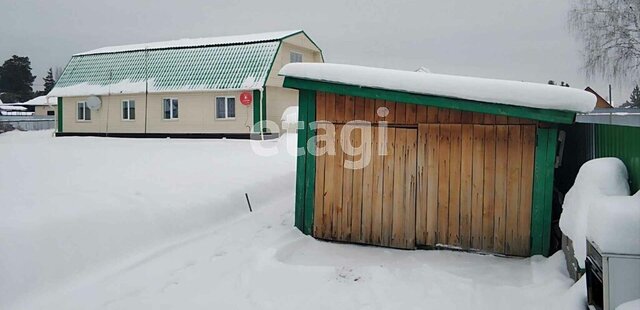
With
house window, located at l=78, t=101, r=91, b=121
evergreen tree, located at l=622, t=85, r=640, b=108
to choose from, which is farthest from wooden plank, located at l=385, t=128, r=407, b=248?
evergreen tree, located at l=622, t=85, r=640, b=108

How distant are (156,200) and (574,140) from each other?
19.7ft

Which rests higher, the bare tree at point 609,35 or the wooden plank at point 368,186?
the bare tree at point 609,35

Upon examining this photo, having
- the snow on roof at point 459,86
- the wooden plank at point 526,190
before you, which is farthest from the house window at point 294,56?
the wooden plank at point 526,190

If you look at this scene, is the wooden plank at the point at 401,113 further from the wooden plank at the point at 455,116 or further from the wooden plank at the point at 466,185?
the wooden plank at the point at 466,185

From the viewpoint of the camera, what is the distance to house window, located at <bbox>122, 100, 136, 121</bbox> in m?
21.9

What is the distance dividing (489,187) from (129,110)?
2010 cm

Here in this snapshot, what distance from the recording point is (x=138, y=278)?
4.72 meters

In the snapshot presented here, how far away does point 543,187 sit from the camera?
17.2 feet

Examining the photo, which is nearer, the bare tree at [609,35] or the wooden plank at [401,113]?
the wooden plank at [401,113]

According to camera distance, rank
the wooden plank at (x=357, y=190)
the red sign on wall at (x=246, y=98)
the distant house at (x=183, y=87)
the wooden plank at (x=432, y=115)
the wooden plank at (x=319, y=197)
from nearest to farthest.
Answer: the wooden plank at (x=432, y=115) → the wooden plank at (x=357, y=190) → the wooden plank at (x=319, y=197) → the red sign on wall at (x=246, y=98) → the distant house at (x=183, y=87)

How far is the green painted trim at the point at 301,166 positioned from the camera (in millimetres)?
6180

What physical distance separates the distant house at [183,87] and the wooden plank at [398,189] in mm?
13259

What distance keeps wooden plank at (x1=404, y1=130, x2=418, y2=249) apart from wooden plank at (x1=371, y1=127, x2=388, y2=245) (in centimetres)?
31

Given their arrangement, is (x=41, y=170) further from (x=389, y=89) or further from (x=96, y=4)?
(x=96, y=4)
